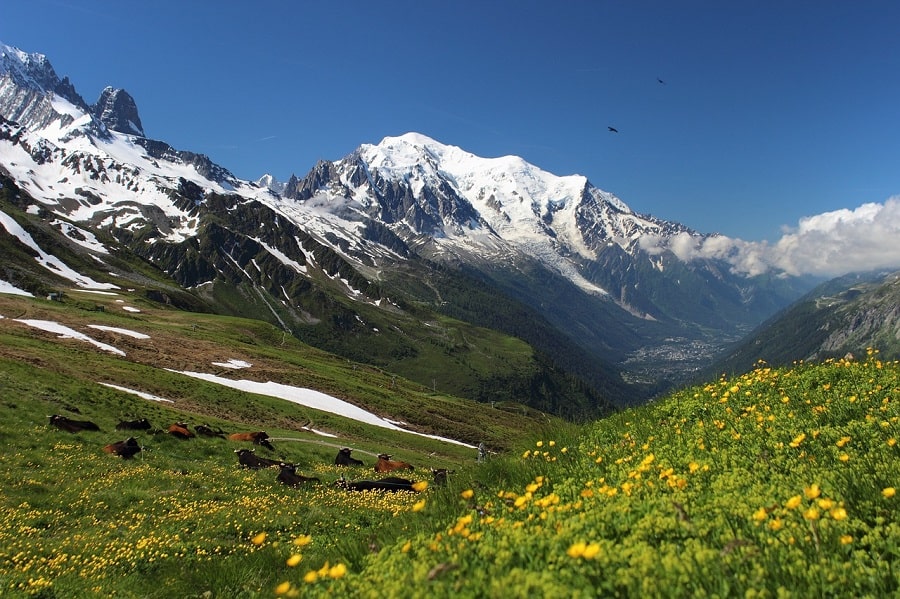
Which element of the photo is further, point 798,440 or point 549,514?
point 798,440

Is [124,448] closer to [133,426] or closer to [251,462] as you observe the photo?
[251,462]

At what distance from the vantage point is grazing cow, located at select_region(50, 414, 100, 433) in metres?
24.9

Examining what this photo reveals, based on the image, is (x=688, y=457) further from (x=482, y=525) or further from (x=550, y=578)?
(x=550, y=578)

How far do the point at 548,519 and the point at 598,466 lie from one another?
10.7ft

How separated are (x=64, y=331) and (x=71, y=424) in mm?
54920

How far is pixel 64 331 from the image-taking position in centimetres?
6925

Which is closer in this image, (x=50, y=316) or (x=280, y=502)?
(x=280, y=502)

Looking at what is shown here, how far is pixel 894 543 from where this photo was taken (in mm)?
4621

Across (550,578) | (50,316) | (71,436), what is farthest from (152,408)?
(50,316)

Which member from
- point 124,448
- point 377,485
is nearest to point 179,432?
point 124,448

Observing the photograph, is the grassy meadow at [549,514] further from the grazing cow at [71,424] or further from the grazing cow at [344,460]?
the grazing cow at [344,460]

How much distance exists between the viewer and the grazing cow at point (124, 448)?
882 inches

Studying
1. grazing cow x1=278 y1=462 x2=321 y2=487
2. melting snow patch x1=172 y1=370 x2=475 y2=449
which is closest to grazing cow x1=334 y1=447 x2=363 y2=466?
grazing cow x1=278 y1=462 x2=321 y2=487

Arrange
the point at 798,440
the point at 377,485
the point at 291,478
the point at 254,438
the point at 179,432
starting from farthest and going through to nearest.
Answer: the point at 254,438
the point at 179,432
the point at 291,478
the point at 377,485
the point at 798,440
